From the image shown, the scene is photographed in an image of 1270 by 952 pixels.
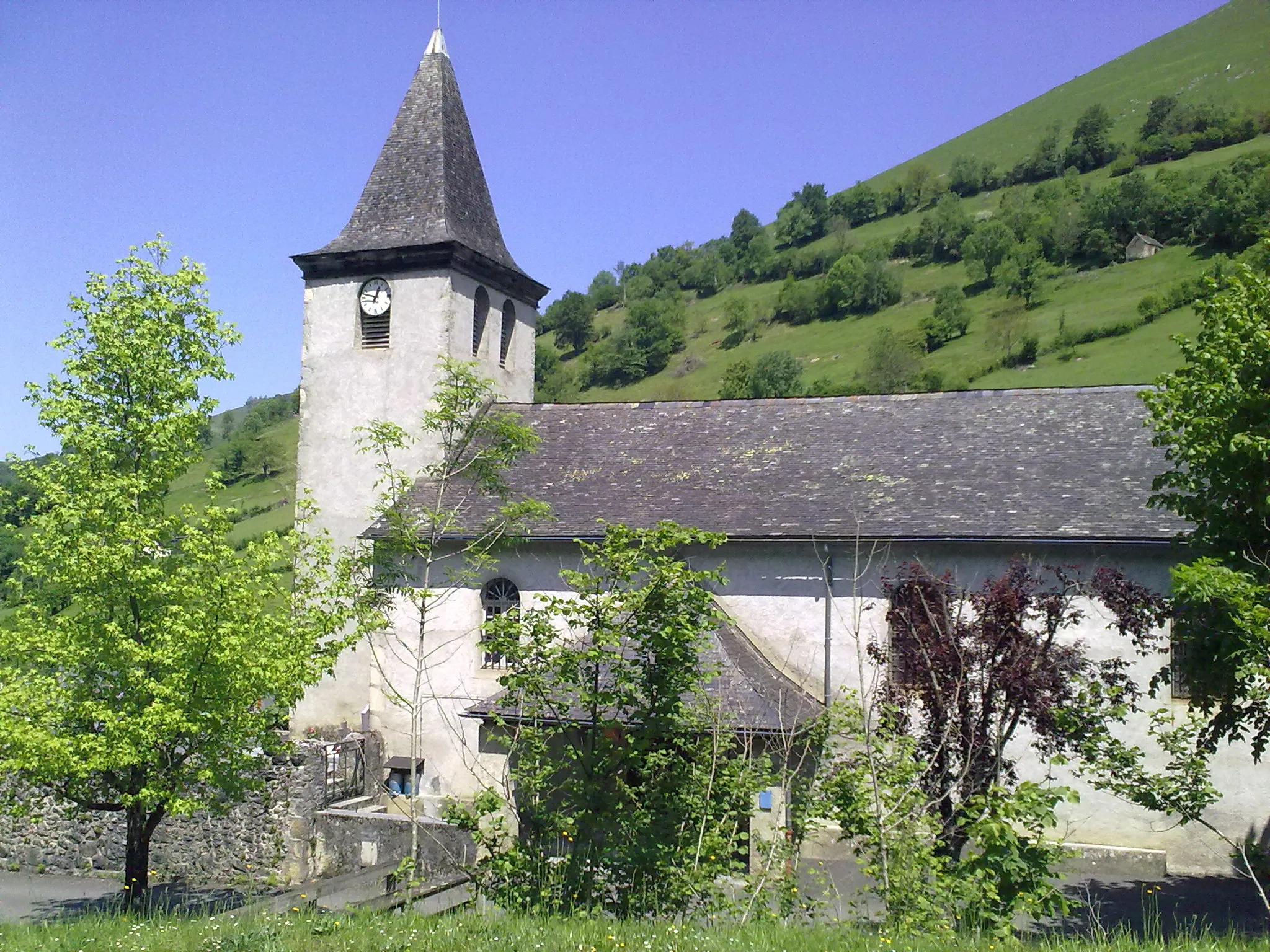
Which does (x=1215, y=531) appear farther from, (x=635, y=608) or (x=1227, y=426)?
(x=635, y=608)

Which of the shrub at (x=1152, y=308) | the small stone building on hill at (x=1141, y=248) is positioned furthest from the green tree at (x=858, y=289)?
the shrub at (x=1152, y=308)

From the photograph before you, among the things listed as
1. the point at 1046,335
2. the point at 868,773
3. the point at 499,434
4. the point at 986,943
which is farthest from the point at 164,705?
the point at 1046,335

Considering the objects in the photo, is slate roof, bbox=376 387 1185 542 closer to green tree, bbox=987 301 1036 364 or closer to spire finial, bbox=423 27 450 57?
spire finial, bbox=423 27 450 57

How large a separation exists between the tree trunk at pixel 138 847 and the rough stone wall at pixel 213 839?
13.7 feet

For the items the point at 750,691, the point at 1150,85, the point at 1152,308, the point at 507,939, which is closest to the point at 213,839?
the point at 750,691

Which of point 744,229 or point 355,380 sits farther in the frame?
point 744,229

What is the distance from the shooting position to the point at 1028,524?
1817 cm

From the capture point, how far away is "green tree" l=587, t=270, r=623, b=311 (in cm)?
14188

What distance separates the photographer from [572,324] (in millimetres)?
122625

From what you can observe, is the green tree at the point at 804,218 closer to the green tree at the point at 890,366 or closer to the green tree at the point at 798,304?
the green tree at the point at 798,304

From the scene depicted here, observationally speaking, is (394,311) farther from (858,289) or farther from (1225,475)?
(858,289)

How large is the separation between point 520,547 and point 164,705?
370 inches

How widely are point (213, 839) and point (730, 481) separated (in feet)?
36.7

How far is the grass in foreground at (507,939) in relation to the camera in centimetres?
771
